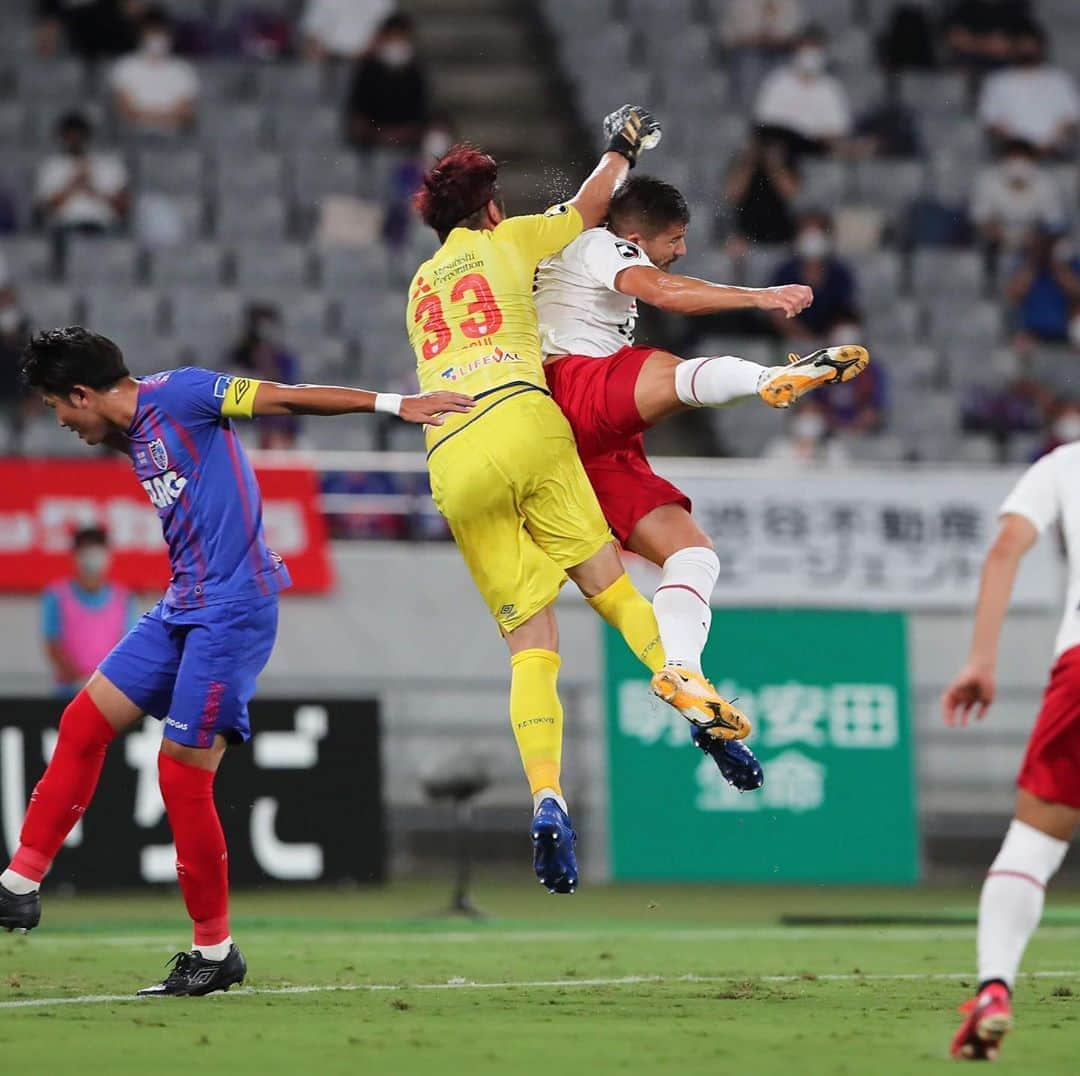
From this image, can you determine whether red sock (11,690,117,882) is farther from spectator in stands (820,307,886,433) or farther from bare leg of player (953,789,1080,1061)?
spectator in stands (820,307,886,433)

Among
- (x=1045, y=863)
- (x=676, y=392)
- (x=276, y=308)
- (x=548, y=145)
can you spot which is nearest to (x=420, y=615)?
(x=276, y=308)

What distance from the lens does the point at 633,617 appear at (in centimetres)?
829

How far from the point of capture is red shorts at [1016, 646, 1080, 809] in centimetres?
562

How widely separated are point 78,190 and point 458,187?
9167 mm

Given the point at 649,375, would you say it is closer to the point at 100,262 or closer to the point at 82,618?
the point at 82,618

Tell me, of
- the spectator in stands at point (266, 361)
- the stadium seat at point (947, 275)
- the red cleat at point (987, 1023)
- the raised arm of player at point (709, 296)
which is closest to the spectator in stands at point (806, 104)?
the stadium seat at point (947, 275)

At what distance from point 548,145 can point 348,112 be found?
6.68ft

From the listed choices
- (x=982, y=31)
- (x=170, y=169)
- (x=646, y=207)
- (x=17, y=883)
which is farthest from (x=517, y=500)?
(x=982, y=31)

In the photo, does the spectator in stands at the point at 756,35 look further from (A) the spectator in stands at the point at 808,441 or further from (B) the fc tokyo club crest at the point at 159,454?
(B) the fc tokyo club crest at the point at 159,454

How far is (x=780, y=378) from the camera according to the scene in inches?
302

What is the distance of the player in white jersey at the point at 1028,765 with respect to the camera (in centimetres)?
552

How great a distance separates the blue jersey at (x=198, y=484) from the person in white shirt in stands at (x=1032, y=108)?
526 inches

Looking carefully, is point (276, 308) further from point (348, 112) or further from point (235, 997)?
point (235, 997)

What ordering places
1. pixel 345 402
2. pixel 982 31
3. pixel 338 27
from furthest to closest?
pixel 982 31 → pixel 338 27 → pixel 345 402
